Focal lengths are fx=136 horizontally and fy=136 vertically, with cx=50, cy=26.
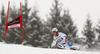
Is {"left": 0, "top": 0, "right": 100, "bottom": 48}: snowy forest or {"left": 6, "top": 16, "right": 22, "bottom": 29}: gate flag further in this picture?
{"left": 0, "top": 0, "right": 100, "bottom": 48}: snowy forest

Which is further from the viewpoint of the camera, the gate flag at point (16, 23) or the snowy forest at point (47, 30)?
the snowy forest at point (47, 30)

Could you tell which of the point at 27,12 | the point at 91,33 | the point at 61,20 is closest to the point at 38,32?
the point at 61,20

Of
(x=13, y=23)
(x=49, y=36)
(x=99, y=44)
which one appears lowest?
(x=99, y=44)

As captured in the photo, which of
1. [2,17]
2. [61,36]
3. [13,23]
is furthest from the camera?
[2,17]

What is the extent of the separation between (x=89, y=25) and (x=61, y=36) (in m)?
19.6

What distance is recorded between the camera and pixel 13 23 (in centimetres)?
913

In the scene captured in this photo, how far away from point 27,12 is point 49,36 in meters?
7.29

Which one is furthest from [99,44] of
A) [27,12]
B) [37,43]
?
[27,12]

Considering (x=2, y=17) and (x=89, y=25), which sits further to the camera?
(x=2, y=17)

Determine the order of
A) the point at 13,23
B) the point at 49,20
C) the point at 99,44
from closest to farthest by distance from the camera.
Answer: the point at 13,23 → the point at 49,20 → the point at 99,44

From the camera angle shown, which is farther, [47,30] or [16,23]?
[47,30]

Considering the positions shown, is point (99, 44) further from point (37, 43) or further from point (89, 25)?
point (37, 43)

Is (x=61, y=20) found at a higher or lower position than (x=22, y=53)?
higher

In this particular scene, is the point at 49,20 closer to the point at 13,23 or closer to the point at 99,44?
the point at 99,44
